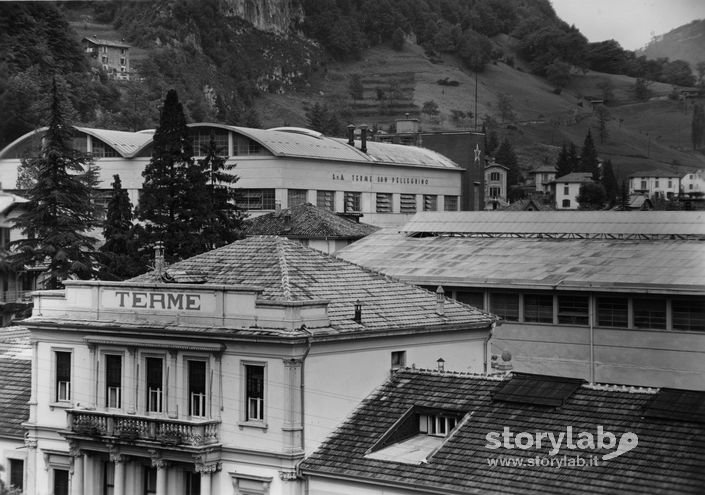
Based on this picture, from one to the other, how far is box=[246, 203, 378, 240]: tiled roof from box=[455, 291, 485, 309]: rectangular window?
645 inches

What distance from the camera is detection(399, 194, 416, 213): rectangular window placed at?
82.5m

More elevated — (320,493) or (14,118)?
(14,118)

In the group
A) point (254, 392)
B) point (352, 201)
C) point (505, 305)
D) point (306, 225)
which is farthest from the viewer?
point (352, 201)

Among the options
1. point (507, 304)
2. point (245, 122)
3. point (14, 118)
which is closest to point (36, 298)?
point (507, 304)

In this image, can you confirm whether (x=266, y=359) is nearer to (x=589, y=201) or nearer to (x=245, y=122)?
(x=589, y=201)

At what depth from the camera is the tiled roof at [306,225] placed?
194ft

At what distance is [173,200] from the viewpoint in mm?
52031

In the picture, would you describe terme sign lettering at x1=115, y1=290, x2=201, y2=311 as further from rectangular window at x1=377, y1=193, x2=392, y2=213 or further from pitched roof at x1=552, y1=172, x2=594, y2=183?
pitched roof at x1=552, y1=172, x2=594, y2=183

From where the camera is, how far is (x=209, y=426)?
26.8m

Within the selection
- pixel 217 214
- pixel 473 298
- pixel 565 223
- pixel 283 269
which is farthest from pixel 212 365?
pixel 217 214

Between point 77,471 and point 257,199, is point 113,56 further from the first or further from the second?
point 77,471

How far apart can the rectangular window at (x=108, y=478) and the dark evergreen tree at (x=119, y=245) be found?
2095 centimetres

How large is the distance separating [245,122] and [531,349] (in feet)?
437

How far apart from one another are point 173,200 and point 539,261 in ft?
53.4
